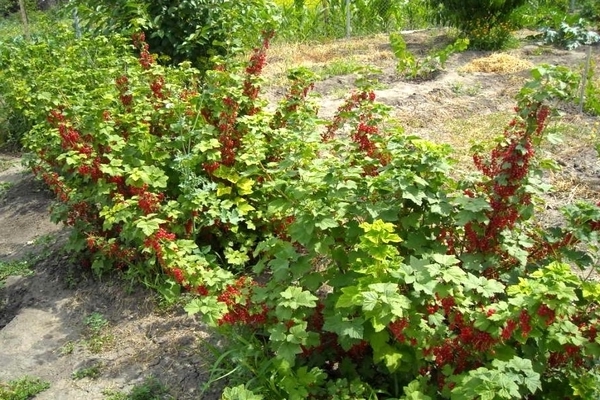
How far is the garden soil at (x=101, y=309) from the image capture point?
10.9ft

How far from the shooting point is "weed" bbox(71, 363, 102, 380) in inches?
133

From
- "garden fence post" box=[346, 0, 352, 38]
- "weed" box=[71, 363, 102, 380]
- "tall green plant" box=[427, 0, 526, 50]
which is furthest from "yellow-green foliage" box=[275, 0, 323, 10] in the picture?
"weed" box=[71, 363, 102, 380]

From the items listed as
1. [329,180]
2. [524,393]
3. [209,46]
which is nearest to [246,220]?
[329,180]

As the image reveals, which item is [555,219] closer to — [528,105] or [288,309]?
[528,105]

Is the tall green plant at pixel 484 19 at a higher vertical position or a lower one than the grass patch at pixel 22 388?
higher

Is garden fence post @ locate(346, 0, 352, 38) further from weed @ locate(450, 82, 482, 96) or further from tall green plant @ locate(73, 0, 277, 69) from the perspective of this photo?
tall green plant @ locate(73, 0, 277, 69)

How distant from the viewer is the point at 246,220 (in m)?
3.75

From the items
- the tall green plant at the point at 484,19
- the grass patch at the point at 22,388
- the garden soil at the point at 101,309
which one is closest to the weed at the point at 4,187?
the garden soil at the point at 101,309

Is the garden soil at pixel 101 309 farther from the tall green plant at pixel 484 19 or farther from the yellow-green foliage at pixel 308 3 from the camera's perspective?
the yellow-green foliage at pixel 308 3

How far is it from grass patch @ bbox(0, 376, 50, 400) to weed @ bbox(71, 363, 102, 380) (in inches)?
6.2

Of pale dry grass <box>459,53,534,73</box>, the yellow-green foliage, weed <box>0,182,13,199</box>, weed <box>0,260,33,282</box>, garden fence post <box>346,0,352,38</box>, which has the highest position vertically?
the yellow-green foliage

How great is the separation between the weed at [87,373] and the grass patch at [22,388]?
156 millimetres

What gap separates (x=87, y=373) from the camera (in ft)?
11.1

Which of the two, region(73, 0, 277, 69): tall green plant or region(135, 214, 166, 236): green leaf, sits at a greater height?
region(73, 0, 277, 69): tall green plant
